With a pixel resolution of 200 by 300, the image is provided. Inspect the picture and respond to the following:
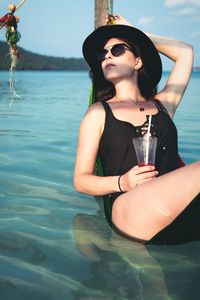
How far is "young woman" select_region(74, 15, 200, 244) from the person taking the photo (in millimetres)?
2730

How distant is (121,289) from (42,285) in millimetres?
511

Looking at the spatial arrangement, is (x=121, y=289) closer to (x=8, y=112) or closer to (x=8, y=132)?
(x=8, y=132)

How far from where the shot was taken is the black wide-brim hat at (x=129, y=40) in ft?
11.8

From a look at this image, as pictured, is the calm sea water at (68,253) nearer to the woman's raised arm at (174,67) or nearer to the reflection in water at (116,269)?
the reflection in water at (116,269)

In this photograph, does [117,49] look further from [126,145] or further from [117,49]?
[126,145]

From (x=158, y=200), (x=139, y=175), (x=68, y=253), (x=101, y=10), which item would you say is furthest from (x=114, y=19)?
(x=68, y=253)

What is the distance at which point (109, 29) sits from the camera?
3.61 meters

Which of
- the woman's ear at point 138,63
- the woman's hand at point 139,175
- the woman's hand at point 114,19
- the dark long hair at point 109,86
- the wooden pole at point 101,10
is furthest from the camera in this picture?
the wooden pole at point 101,10

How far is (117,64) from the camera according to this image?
11.8 feet

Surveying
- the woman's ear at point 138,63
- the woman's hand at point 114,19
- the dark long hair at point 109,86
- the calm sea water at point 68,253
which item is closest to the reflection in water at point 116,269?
the calm sea water at point 68,253

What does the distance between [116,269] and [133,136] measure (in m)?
1.06

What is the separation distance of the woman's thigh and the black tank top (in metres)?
0.47

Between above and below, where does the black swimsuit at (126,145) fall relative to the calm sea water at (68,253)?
above

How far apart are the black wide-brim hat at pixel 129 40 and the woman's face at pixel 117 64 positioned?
7cm
